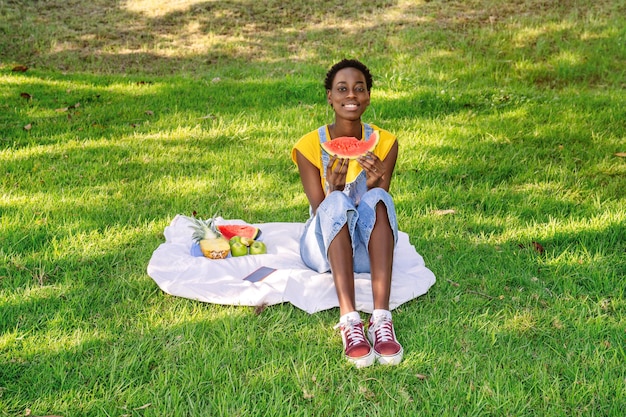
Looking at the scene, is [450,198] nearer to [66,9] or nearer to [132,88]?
[132,88]

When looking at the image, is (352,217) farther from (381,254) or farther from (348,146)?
(348,146)

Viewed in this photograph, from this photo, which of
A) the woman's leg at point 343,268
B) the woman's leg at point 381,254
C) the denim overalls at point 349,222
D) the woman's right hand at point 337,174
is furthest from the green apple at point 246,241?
the woman's leg at point 381,254

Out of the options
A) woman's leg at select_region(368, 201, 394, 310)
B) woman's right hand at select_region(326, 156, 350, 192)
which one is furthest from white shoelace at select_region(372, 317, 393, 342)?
woman's right hand at select_region(326, 156, 350, 192)

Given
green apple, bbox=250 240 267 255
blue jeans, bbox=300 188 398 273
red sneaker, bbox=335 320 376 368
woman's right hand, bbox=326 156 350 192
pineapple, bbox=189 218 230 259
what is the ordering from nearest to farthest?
red sneaker, bbox=335 320 376 368 → blue jeans, bbox=300 188 398 273 → woman's right hand, bbox=326 156 350 192 → pineapple, bbox=189 218 230 259 → green apple, bbox=250 240 267 255

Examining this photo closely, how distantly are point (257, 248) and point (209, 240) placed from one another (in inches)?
12.7

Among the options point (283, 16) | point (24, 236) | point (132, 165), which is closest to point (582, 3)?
point (283, 16)

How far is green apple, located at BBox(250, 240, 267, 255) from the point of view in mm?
4254

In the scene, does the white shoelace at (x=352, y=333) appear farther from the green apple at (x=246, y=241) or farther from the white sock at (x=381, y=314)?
the green apple at (x=246, y=241)

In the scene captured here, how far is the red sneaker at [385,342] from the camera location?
3.10 metres

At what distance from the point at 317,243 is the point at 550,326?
1.36 metres

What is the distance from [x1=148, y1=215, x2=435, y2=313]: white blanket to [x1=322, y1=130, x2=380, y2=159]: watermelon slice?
0.75 m

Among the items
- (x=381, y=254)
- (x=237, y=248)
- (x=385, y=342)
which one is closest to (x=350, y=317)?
(x=385, y=342)

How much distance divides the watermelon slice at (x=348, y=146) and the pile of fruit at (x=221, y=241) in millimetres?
893

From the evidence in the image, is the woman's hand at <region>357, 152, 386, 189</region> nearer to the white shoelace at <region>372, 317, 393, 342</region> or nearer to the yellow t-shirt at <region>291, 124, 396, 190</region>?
the yellow t-shirt at <region>291, 124, 396, 190</region>
